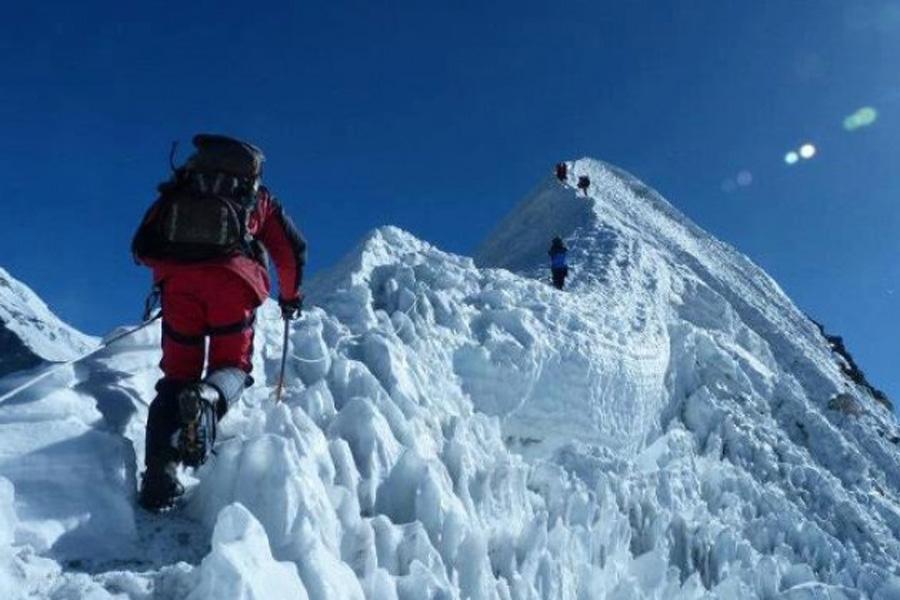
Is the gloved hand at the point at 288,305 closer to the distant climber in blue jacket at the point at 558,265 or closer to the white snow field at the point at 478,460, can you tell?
the white snow field at the point at 478,460

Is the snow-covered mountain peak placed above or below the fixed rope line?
above

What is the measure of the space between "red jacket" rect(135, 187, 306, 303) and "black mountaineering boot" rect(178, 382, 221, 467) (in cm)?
73

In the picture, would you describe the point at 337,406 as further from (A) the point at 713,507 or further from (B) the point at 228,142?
(A) the point at 713,507

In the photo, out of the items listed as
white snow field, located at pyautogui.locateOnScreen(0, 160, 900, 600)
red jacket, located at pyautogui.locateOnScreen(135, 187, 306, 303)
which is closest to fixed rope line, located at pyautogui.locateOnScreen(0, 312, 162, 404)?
white snow field, located at pyautogui.locateOnScreen(0, 160, 900, 600)

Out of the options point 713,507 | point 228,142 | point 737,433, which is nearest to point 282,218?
point 228,142

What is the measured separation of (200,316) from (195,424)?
0.83m

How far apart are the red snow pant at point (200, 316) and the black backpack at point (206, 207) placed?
15cm

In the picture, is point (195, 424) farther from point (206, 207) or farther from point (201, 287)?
point (206, 207)

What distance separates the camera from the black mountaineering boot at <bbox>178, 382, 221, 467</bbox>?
410 centimetres

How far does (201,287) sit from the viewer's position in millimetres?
4633

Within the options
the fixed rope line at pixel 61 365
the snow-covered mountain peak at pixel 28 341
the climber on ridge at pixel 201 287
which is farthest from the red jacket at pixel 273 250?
the snow-covered mountain peak at pixel 28 341

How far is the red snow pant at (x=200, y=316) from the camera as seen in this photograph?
4.62 metres

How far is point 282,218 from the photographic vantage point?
551cm

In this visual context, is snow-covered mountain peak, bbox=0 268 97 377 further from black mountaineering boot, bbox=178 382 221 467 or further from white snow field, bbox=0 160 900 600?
black mountaineering boot, bbox=178 382 221 467
